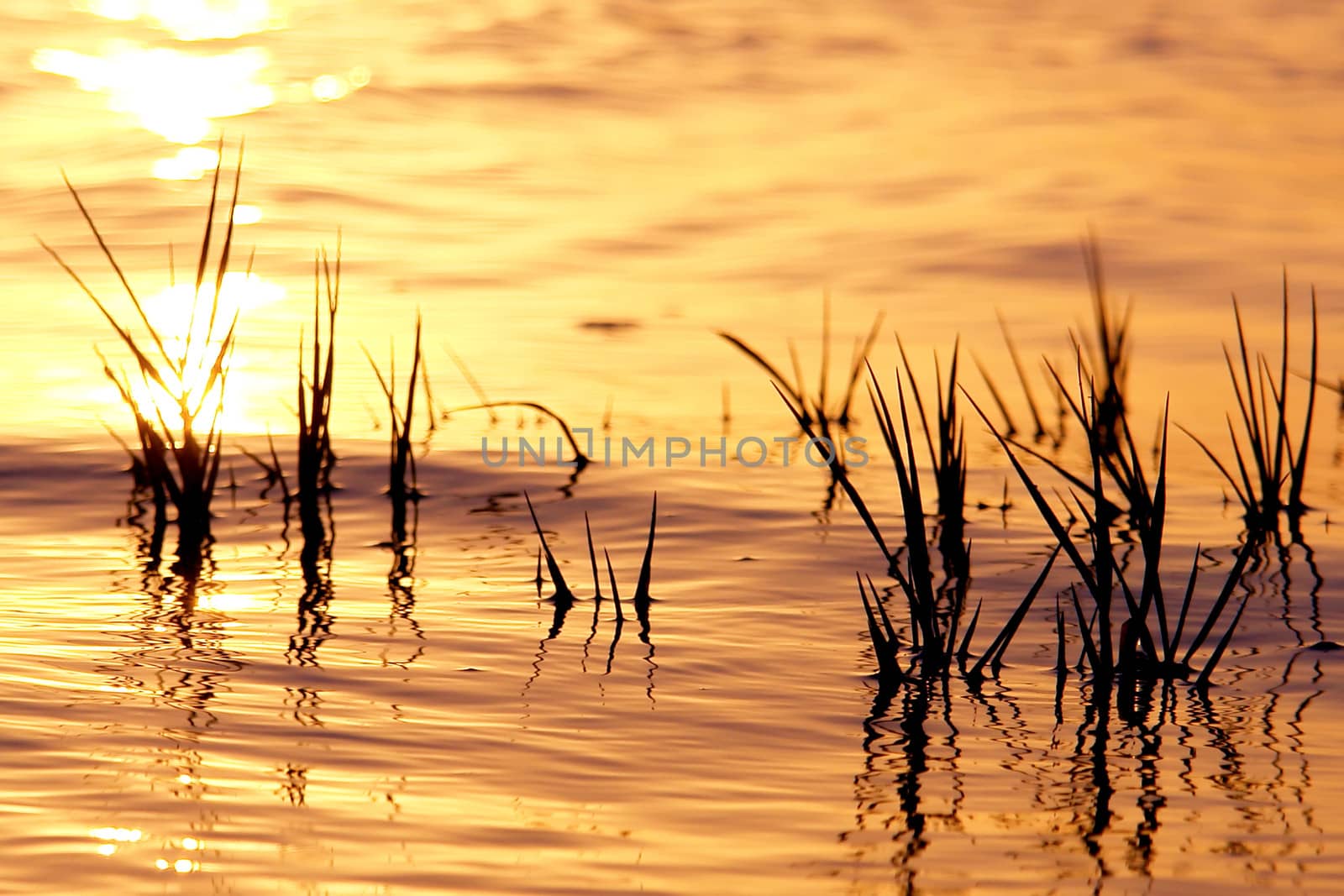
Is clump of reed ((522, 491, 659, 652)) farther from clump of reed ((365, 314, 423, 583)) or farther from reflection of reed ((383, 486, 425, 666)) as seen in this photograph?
clump of reed ((365, 314, 423, 583))

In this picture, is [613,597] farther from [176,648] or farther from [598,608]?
[176,648]

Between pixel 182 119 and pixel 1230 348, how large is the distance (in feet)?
23.5

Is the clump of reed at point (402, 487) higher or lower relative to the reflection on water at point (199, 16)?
lower

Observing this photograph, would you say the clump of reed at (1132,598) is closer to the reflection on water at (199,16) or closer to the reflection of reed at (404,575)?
the reflection of reed at (404,575)

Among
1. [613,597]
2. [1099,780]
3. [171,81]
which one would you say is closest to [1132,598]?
[1099,780]

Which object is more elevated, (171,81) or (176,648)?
(171,81)

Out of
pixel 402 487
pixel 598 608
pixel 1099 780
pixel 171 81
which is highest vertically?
pixel 171 81

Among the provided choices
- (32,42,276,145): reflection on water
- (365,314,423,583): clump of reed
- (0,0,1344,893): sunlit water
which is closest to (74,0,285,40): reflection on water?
(32,42,276,145): reflection on water

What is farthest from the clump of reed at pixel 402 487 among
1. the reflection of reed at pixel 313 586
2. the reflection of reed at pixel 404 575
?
the reflection of reed at pixel 313 586

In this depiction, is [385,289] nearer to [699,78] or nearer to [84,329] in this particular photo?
[84,329]

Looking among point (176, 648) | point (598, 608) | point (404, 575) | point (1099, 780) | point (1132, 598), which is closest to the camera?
point (1099, 780)

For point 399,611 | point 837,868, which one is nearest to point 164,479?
point 399,611

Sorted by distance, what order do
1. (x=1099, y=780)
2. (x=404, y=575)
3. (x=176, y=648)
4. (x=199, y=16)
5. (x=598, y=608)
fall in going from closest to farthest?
(x=1099, y=780), (x=176, y=648), (x=598, y=608), (x=404, y=575), (x=199, y=16)

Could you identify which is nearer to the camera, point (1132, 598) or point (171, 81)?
point (1132, 598)
